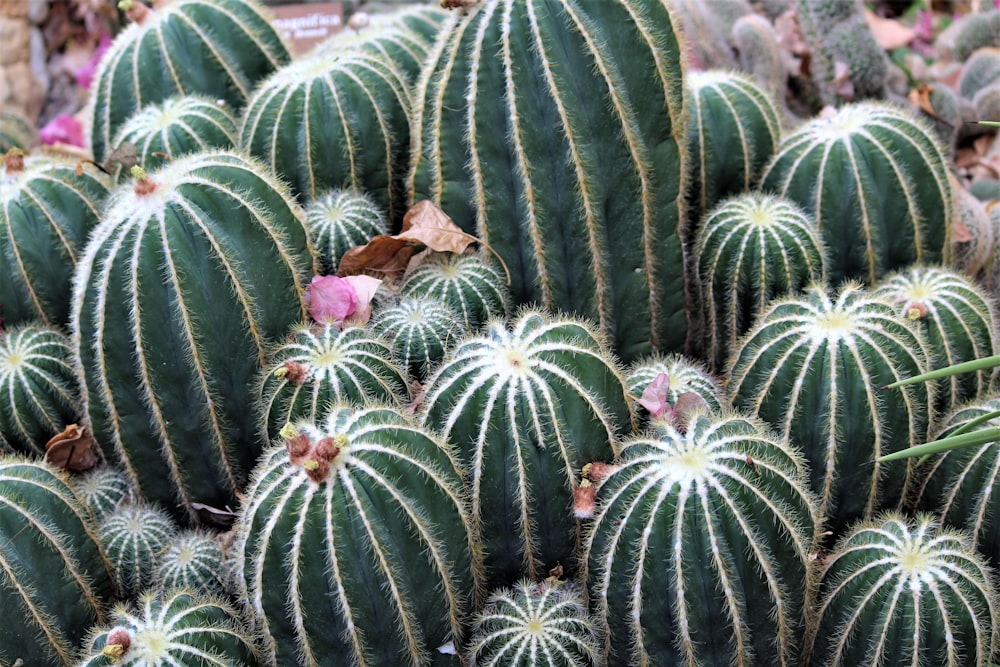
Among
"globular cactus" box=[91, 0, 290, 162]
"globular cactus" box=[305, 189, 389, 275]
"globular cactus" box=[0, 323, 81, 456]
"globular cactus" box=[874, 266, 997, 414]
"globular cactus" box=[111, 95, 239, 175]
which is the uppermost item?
"globular cactus" box=[91, 0, 290, 162]

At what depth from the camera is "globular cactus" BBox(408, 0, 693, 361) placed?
2.62 m

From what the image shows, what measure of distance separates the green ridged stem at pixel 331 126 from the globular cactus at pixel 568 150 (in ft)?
0.99

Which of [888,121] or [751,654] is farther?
[888,121]

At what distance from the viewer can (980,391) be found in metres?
2.73

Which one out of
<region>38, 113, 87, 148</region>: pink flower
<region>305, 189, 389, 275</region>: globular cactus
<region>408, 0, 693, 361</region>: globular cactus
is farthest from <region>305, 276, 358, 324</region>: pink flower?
<region>38, 113, 87, 148</region>: pink flower

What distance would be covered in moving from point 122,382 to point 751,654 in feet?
5.70

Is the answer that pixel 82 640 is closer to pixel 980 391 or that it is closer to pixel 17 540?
pixel 17 540

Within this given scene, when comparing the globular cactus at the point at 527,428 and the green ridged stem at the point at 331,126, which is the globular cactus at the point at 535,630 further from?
the green ridged stem at the point at 331,126

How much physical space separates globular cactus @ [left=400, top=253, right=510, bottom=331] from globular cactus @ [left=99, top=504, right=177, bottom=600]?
929 millimetres

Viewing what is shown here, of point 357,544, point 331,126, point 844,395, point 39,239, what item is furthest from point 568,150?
point 39,239

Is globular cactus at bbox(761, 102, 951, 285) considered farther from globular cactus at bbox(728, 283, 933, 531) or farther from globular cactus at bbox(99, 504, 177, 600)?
globular cactus at bbox(99, 504, 177, 600)

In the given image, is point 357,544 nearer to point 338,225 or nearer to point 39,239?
point 338,225

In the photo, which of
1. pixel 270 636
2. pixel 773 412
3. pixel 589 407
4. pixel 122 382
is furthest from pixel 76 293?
pixel 773 412

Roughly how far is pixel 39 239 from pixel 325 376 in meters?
1.27
